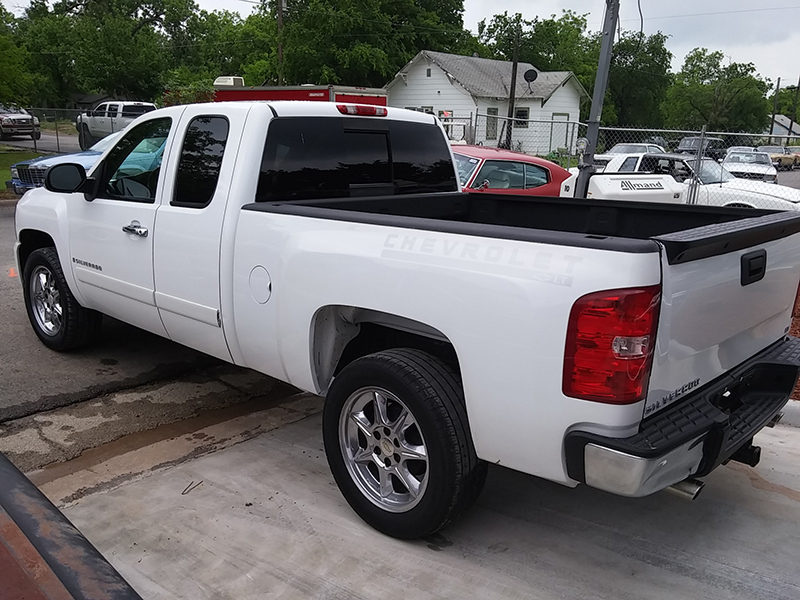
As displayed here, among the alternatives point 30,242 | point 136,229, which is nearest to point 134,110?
point 30,242

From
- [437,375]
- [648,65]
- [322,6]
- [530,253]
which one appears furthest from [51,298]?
[648,65]

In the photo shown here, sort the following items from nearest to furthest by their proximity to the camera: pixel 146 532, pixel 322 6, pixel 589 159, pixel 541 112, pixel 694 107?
pixel 146 532, pixel 589 159, pixel 322 6, pixel 541 112, pixel 694 107

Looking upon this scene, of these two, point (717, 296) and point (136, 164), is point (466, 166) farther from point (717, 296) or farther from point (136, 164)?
point (717, 296)

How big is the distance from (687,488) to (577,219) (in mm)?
2115

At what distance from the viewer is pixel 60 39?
58.5m

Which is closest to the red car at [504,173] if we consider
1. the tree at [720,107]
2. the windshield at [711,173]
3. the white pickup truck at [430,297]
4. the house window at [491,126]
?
the windshield at [711,173]

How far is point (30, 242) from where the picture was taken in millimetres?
5730

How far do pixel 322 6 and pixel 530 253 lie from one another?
137ft

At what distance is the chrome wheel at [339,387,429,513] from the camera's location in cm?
306

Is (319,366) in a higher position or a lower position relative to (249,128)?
lower

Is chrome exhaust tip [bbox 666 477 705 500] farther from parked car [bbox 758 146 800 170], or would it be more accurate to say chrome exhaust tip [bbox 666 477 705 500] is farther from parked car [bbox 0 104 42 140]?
parked car [bbox 758 146 800 170]

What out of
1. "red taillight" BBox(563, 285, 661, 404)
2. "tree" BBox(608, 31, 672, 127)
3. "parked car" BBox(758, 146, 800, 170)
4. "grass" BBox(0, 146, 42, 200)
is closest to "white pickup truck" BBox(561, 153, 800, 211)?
"red taillight" BBox(563, 285, 661, 404)

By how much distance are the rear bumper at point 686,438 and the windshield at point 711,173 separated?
11.5m

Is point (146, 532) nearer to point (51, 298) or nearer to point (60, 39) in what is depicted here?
point (51, 298)
